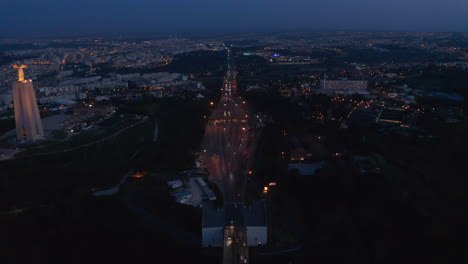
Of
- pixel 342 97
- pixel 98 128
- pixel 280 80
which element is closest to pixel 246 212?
pixel 98 128

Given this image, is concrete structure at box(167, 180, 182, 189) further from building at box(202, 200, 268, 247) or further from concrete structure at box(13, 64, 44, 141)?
concrete structure at box(13, 64, 44, 141)

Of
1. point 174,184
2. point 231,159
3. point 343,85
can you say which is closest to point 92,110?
point 231,159

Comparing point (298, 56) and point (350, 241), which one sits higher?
point (298, 56)

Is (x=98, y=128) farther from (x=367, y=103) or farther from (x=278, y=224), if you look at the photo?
(x=367, y=103)

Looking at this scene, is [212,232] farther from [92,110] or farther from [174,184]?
[92,110]

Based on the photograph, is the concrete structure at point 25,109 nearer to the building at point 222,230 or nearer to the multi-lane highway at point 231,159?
the multi-lane highway at point 231,159

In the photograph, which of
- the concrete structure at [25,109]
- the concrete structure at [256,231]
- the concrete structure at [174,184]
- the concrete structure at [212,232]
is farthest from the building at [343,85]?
the concrete structure at [212,232]
